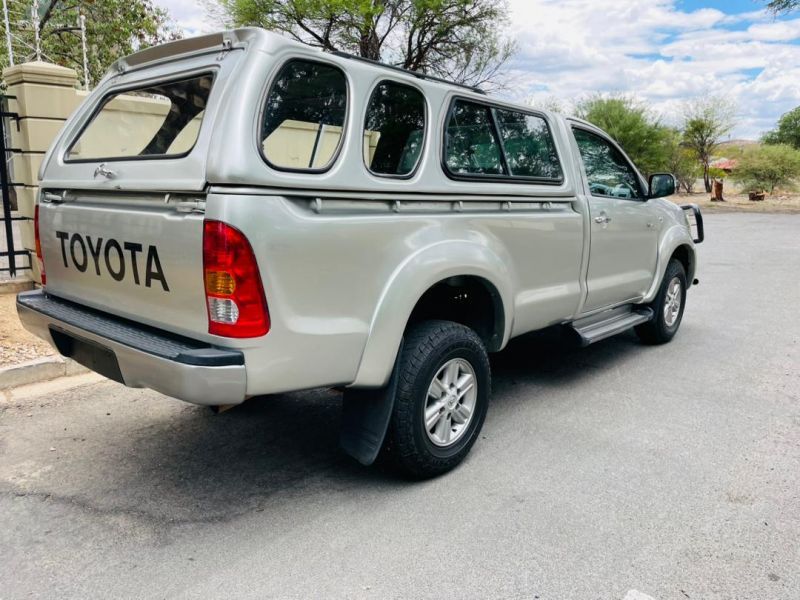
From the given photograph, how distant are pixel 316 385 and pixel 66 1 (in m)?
21.2

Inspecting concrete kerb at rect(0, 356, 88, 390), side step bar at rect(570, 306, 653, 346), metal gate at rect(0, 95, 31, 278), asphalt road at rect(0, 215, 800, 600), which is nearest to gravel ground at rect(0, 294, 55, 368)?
concrete kerb at rect(0, 356, 88, 390)

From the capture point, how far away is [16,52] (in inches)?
679

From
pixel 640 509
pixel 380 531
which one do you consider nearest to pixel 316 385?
pixel 380 531

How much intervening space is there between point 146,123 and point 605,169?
3.26 meters

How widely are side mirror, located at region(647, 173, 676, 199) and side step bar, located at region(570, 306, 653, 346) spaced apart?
0.94 m

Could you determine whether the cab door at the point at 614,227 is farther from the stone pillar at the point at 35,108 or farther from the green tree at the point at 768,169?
the green tree at the point at 768,169

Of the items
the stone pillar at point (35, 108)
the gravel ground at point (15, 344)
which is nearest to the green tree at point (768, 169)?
the stone pillar at point (35, 108)

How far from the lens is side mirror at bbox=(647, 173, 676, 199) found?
505 centimetres

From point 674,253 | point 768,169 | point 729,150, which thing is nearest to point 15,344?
point 674,253

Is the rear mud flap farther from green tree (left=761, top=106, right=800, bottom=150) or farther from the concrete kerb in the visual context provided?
green tree (left=761, top=106, right=800, bottom=150)

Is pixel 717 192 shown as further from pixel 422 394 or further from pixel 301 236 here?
pixel 301 236

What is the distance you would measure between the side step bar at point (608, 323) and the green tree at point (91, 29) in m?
17.9

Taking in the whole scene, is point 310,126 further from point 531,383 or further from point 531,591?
point 531,383

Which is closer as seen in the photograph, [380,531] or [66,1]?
[380,531]
